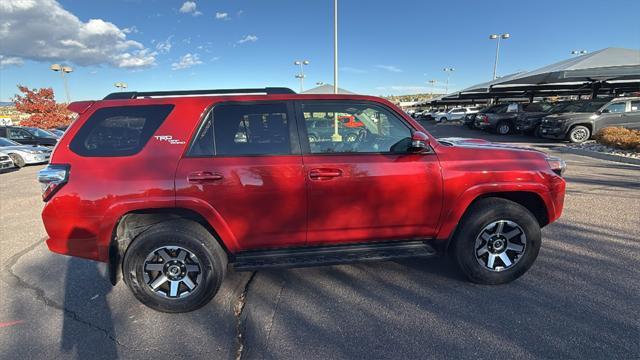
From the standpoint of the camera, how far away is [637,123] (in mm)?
12859

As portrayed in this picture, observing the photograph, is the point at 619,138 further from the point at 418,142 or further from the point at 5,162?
the point at 5,162

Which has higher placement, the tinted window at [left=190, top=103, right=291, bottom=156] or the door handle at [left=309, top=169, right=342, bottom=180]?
the tinted window at [left=190, top=103, right=291, bottom=156]

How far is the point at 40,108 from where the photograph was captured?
82.0ft

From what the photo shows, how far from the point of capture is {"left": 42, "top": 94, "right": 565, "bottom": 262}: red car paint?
100 inches

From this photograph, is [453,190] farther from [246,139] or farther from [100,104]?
[100,104]

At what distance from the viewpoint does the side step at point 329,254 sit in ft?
9.03

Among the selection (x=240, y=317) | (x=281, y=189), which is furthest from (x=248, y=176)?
(x=240, y=317)

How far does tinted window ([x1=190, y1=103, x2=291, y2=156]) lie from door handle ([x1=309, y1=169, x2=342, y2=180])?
11.5 inches

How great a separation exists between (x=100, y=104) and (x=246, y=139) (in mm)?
1267

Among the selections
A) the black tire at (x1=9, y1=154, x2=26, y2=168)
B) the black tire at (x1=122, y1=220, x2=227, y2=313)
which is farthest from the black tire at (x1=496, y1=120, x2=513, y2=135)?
the black tire at (x1=9, y1=154, x2=26, y2=168)

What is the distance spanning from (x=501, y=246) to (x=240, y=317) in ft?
8.20

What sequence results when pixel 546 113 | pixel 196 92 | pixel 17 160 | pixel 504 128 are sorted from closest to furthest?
pixel 196 92
pixel 17 160
pixel 546 113
pixel 504 128

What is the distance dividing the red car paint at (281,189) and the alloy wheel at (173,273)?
355 millimetres

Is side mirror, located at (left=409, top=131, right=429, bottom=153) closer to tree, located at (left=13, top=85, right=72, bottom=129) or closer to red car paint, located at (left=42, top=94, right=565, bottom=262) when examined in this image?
red car paint, located at (left=42, top=94, right=565, bottom=262)
